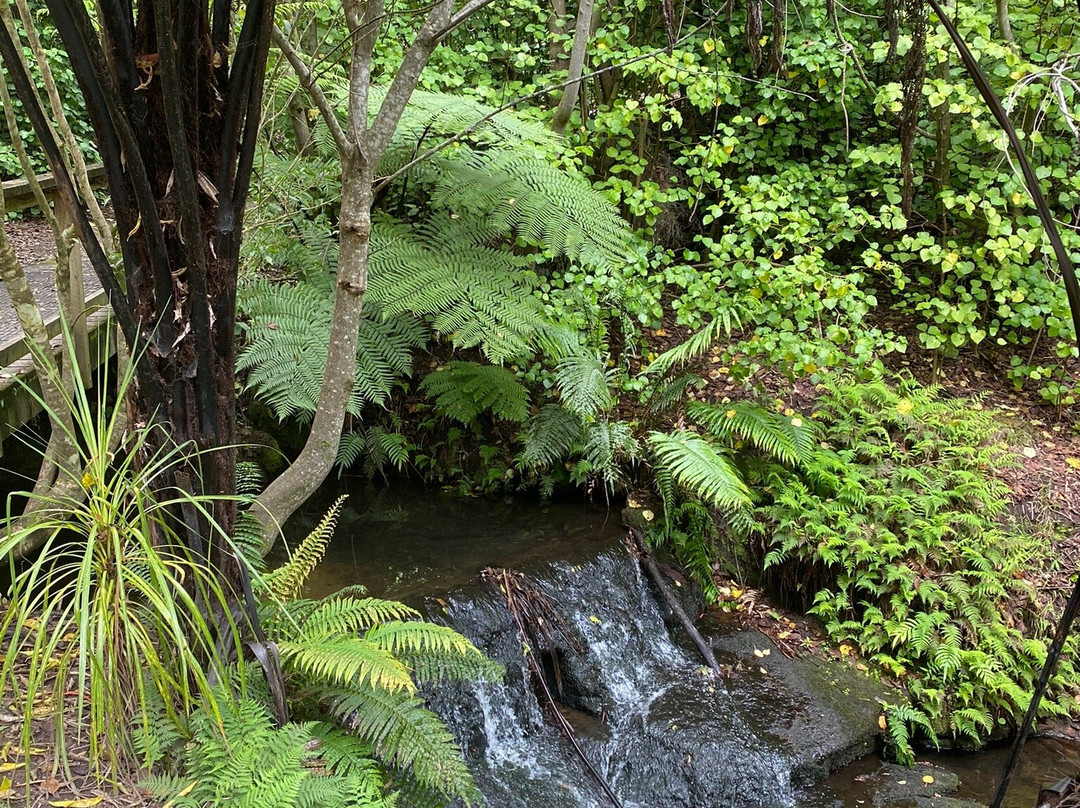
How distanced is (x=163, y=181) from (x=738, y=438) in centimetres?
420

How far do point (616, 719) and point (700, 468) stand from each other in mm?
1498

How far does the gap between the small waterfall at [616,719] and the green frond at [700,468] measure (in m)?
0.85

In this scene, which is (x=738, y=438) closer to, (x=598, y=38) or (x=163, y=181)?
(x=598, y=38)

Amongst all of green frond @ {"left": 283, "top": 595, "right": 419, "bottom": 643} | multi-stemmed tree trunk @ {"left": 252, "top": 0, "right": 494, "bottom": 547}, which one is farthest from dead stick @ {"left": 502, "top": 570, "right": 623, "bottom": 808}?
multi-stemmed tree trunk @ {"left": 252, "top": 0, "right": 494, "bottom": 547}

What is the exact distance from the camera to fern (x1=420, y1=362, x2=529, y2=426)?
207 inches

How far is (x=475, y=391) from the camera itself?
532cm

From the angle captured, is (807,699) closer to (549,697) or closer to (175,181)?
(549,697)

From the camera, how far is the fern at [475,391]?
5262 millimetres

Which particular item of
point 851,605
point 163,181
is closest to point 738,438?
point 851,605

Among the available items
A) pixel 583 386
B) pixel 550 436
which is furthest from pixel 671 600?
pixel 583 386

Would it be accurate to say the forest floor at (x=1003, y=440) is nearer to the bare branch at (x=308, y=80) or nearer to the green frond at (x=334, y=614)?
the green frond at (x=334, y=614)

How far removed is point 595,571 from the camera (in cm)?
464

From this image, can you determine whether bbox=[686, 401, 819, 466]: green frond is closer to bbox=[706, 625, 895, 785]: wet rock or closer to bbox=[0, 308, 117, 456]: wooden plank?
bbox=[706, 625, 895, 785]: wet rock

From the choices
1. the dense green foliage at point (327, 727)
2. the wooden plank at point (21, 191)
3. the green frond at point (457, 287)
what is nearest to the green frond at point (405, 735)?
the dense green foliage at point (327, 727)
